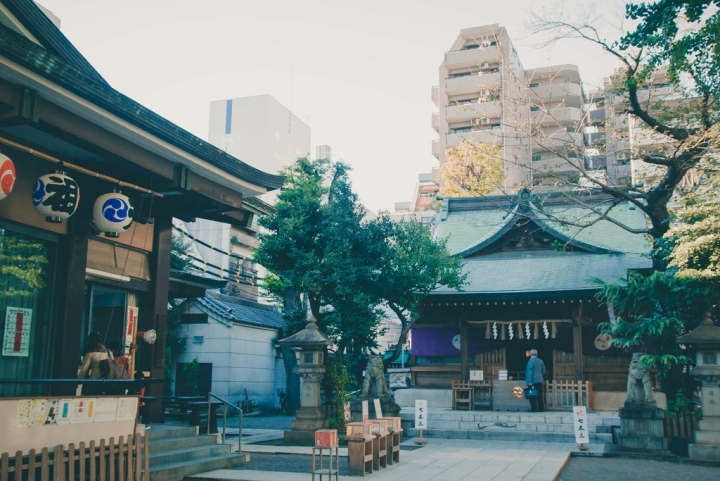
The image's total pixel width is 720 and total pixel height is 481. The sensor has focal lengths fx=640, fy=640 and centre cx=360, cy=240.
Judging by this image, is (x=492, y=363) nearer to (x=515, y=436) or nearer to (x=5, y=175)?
(x=515, y=436)

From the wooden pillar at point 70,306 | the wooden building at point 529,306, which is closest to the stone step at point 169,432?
the wooden pillar at point 70,306

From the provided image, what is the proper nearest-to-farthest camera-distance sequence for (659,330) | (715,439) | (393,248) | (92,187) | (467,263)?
(92,187), (715,439), (659,330), (393,248), (467,263)

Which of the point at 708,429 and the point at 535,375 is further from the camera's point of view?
the point at 535,375

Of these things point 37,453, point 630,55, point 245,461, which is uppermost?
point 630,55

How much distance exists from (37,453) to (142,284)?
Result: 502 cm

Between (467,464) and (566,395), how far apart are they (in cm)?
884

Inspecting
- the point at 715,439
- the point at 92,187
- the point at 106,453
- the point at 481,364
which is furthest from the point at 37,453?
the point at 481,364

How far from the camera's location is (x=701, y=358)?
535 inches

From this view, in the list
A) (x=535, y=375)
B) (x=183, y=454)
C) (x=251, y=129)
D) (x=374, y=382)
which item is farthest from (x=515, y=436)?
(x=251, y=129)

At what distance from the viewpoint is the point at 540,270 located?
23344 millimetres

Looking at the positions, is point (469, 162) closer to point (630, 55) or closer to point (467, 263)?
point (467, 263)

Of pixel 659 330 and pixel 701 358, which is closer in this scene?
pixel 701 358

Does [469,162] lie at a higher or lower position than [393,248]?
higher

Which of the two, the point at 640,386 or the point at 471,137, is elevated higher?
the point at 471,137
